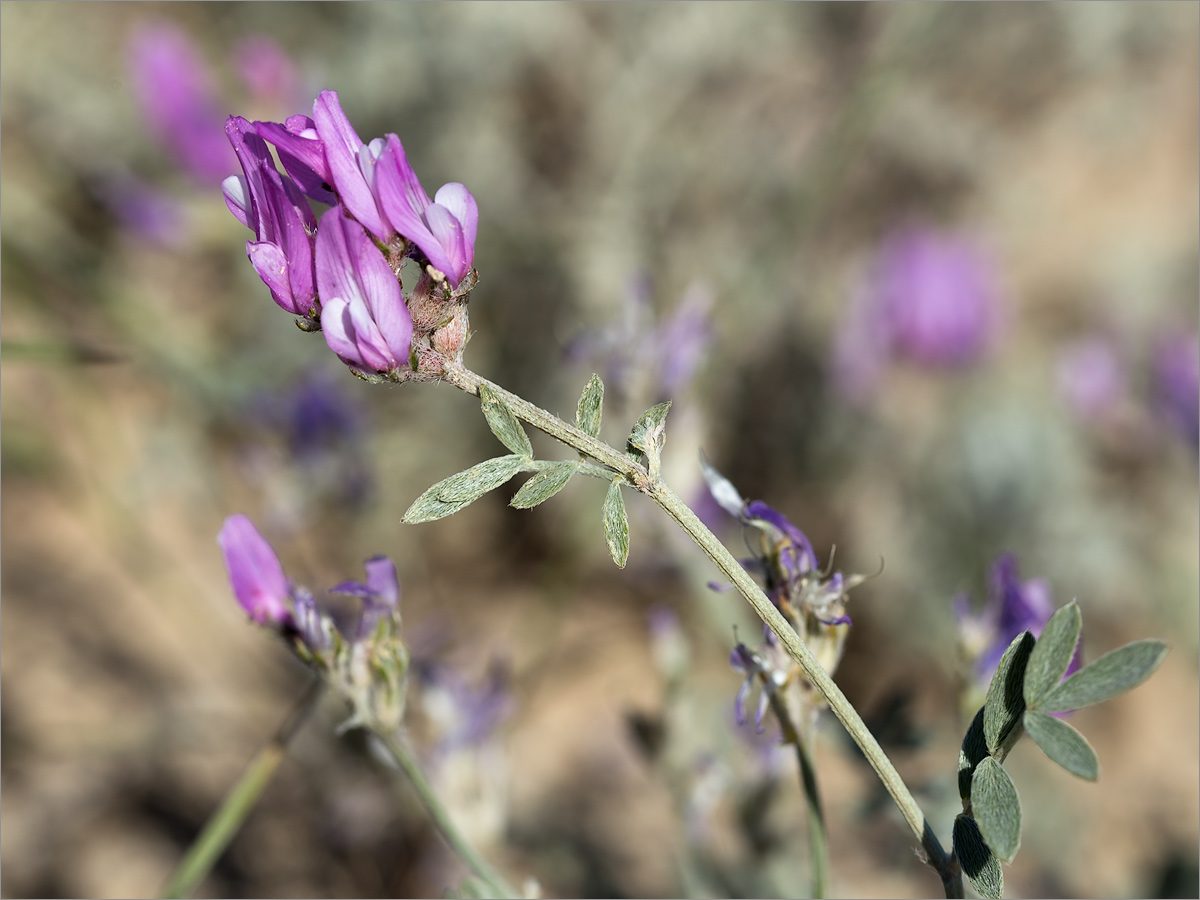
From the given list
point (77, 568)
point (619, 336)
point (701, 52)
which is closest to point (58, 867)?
point (77, 568)

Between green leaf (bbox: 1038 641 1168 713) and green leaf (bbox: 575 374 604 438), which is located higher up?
green leaf (bbox: 575 374 604 438)

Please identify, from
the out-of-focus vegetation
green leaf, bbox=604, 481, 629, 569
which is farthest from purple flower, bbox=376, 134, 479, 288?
the out-of-focus vegetation

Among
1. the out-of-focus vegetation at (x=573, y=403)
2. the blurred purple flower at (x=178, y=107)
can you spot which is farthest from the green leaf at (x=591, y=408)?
the blurred purple flower at (x=178, y=107)

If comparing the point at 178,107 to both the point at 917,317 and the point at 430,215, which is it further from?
the point at 430,215

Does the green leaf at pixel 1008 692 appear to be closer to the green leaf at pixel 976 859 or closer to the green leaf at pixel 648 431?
the green leaf at pixel 976 859

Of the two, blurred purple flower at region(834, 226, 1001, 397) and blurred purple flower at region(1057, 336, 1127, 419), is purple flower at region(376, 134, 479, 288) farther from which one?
blurred purple flower at region(1057, 336, 1127, 419)
